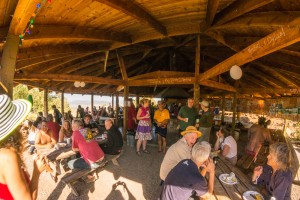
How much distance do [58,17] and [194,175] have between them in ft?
11.3

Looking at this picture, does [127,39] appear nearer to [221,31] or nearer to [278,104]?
[221,31]

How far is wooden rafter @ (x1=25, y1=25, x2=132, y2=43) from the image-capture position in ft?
10.4

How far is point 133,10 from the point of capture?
3.04 meters

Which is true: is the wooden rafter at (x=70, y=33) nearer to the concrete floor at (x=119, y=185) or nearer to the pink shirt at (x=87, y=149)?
the pink shirt at (x=87, y=149)

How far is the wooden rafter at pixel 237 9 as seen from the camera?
2.60 m

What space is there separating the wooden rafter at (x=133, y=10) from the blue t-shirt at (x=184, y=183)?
2.43 metres

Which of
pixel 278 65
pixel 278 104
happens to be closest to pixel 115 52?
pixel 278 65

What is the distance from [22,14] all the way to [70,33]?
168 cm

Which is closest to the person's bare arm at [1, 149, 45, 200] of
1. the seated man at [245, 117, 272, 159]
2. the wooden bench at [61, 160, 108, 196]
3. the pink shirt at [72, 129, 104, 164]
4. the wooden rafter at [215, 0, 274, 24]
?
the wooden bench at [61, 160, 108, 196]

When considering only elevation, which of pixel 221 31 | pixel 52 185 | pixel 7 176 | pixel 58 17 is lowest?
pixel 52 185

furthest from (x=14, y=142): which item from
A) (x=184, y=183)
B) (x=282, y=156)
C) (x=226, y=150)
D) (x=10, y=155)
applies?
(x=226, y=150)

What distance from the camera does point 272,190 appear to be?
2.24 meters

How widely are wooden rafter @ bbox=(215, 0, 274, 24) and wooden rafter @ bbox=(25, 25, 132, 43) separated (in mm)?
2579

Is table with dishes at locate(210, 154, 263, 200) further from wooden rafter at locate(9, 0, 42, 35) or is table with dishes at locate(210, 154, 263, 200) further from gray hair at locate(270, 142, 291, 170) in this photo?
wooden rafter at locate(9, 0, 42, 35)
